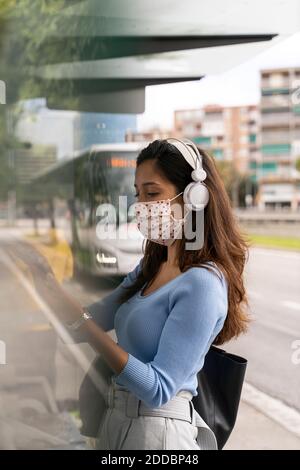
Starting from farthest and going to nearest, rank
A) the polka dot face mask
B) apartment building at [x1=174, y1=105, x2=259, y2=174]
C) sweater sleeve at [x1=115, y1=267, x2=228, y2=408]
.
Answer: apartment building at [x1=174, y1=105, x2=259, y2=174]
the polka dot face mask
sweater sleeve at [x1=115, y1=267, x2=228, y2=408]

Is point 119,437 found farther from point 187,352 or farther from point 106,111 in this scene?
point 106,111

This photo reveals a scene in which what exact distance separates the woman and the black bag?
0.05m

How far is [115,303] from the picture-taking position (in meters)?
1.44

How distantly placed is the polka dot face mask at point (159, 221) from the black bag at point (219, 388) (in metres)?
0.27

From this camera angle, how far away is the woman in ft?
3.80

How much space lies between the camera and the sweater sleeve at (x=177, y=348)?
3.77ft

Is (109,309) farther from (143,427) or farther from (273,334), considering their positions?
(273,334)

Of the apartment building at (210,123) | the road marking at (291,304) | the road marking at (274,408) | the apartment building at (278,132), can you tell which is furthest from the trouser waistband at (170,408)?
the road marking at (291,304)

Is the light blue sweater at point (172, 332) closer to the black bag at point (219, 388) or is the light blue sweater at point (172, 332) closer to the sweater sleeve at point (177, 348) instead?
the sweater sleeve at point (177, 348)

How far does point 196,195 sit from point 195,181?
28mm

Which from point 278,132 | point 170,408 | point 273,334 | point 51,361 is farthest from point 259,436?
point 273,334

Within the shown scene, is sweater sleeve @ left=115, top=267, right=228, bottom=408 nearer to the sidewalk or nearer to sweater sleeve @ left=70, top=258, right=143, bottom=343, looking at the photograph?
sweater sleeve @ left=70, top=258, right=143, bottom=343

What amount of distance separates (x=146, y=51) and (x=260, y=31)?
0.42 meters

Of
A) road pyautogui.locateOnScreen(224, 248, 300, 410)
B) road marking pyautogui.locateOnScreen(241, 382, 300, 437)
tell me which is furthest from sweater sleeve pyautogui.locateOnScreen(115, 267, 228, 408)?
road marking pyautogui.locateOnScreen(241, 382, 300, 437)
